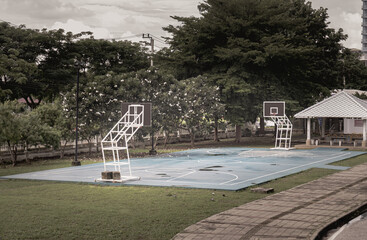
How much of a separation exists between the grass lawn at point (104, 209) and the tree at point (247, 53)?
22.3 metres

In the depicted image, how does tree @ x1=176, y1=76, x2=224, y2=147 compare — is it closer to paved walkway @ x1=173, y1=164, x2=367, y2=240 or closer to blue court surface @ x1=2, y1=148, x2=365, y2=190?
blue court surface @ x1=2, y1=148, x2=365, y2=190

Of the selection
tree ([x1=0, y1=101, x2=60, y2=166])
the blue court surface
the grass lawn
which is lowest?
the grass lawn

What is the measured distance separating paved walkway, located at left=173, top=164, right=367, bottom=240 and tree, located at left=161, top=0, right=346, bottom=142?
23.8 metres

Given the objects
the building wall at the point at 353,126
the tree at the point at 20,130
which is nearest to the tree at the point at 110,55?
the tree at the point at 20,130

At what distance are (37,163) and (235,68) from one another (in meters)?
18.2

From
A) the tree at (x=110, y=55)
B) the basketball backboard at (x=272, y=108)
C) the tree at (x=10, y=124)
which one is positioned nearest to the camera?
the tree at (x=10, y=124)

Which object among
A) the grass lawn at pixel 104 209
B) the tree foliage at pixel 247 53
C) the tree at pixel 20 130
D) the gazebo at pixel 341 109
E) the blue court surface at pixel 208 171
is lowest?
the grass lawn at pixel 104 209

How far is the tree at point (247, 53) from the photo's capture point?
40.5 meters

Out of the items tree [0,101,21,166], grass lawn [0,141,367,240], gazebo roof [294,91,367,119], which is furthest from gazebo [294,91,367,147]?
tree [0,101,21,166]

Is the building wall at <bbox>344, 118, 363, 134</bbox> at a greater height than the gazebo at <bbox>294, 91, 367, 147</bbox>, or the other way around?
the gazebo at <bbox>294, 91, 367, 147</bbox>

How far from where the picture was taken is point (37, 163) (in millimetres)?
29516

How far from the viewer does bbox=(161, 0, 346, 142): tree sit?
40.5m

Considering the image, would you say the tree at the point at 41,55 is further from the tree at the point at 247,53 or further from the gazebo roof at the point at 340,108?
the gazebo roof at the point at 340,108

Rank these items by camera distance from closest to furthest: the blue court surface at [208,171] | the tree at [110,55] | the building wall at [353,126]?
the blue court surface at [208,171]
the building wall at [353,126]
the tree at [110,55]
